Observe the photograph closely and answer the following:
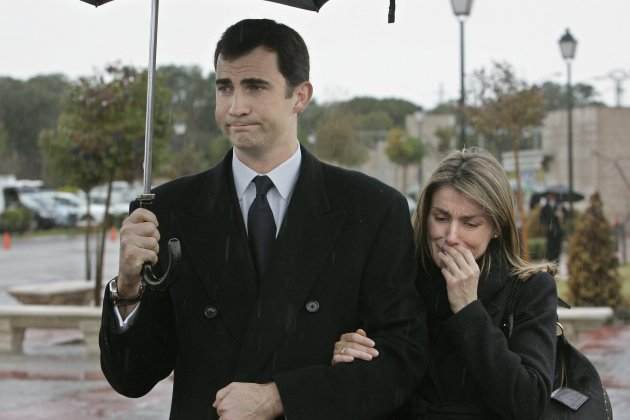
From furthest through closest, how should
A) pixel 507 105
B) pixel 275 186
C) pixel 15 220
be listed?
1. pixel 15 220
2. pixel 507 105
3. pixel 275 186

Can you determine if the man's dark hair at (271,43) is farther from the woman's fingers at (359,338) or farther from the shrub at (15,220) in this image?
the shrub at (15,220)

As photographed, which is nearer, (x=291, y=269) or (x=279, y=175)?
(x=291, y=269)

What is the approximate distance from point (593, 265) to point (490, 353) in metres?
12.2

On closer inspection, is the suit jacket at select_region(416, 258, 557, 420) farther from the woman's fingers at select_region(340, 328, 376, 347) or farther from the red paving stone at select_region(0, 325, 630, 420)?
the red paving stone at select_region(0, 325, 630, 420)

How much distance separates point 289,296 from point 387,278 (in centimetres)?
26

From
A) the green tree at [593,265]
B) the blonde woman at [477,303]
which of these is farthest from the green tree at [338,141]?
the blonde woman at [477,303]

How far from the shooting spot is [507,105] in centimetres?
2431

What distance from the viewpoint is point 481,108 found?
25.0m

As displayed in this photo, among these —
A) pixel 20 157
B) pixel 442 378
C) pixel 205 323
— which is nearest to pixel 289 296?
pixel 205 323

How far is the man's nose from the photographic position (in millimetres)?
2840

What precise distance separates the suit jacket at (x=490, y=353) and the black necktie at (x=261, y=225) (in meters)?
0.54

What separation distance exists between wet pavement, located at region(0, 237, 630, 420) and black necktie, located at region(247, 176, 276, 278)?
18.4ft

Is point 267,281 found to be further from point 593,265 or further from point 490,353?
point 593,265

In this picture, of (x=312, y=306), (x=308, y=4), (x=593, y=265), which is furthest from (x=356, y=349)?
(x=593, y=265)
